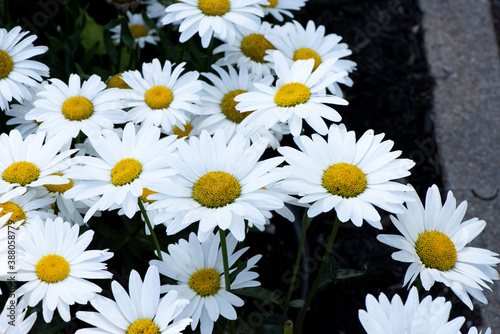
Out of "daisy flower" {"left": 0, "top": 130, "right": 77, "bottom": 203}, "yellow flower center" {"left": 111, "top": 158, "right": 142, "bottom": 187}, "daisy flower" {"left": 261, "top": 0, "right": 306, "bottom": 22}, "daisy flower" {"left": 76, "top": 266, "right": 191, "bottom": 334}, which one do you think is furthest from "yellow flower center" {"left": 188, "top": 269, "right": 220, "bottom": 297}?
"daisy flower" {"left": 261, "top": 0, "right": 306, "bottom": 22}

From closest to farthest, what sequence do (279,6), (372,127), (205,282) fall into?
(205,282)
(279,6)
(372,127)

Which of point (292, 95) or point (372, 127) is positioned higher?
point (292, 95)

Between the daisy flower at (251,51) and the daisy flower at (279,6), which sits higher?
the daisy flower at (279,6)

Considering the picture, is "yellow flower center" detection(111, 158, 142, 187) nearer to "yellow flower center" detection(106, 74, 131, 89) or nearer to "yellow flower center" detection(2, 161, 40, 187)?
"yellow flower center" detection(2, 161, 40, 187)

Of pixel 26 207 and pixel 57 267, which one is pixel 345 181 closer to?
pixel 57 267

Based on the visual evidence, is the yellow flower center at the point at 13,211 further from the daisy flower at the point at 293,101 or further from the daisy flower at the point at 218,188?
the daisy flower at the point at 293,101

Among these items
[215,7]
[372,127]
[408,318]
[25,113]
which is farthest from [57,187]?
[372,127]

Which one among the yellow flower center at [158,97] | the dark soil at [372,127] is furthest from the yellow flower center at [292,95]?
the dark soil at [372,127]
